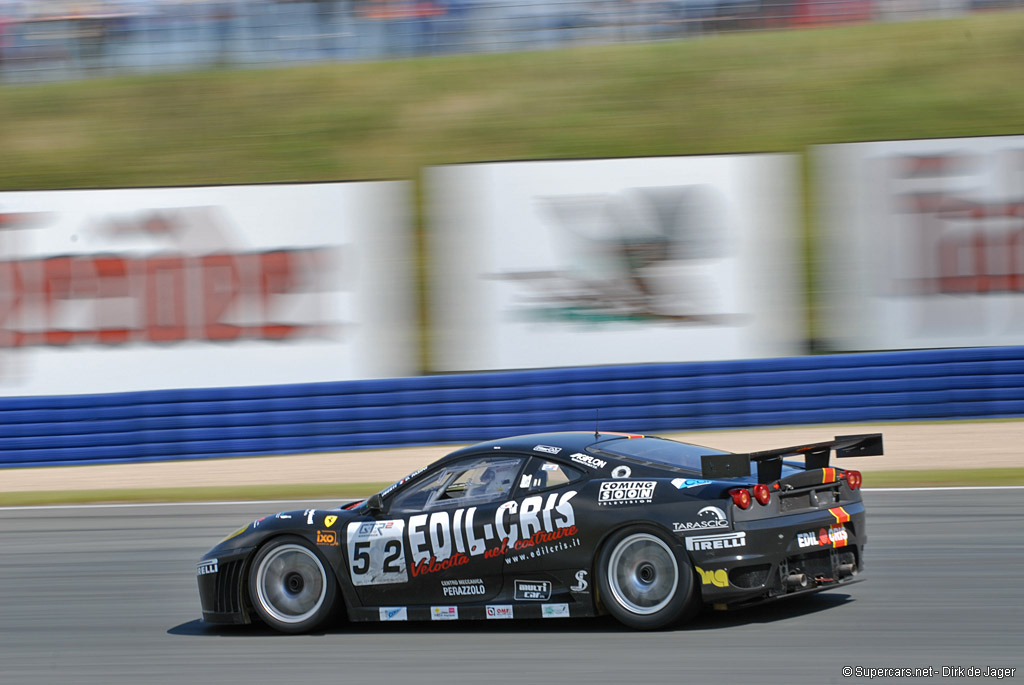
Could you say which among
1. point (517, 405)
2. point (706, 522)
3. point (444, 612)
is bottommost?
point (444, 612)

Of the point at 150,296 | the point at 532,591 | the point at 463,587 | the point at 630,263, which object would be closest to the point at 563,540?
the point at 532,591

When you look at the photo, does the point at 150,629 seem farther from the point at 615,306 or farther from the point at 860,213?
the point at 860,213

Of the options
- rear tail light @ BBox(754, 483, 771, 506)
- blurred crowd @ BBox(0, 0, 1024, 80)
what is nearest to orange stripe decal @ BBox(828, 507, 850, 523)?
rear tail light @ BBox(754, 483, 771, 506)

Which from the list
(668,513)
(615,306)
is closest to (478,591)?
(668,513)

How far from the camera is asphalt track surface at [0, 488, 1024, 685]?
18.0 feet

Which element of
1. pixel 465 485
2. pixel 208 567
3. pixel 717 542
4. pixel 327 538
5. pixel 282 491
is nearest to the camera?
pixel 717 542

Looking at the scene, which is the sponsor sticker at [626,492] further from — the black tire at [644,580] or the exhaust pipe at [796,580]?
the exhaust pipe at [796,580]

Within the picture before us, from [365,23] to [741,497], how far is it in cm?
1678

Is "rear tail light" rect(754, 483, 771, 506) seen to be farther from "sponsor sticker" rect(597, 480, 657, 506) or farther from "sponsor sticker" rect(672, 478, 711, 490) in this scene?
"sponsor sticker" rect(597, 480, 657, 506)

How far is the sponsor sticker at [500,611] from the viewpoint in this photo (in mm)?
6289

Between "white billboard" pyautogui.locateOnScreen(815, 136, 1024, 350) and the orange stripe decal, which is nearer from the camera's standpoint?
the orange stripe decal

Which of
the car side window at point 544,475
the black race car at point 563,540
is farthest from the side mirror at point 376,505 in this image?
the car side window at point 544,475

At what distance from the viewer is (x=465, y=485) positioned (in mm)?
6602

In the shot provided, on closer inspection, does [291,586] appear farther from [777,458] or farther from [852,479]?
[852,479]
